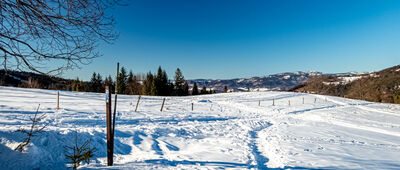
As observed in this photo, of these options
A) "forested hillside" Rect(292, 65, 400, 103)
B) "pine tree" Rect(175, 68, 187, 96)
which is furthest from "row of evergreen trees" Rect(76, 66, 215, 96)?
"forested hillside" Rect(292, 65, 400, 103)

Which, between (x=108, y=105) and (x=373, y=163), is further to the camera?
(x=373, y=163)

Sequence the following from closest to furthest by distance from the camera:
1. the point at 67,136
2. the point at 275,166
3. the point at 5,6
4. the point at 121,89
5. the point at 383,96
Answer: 1. the point at 5,6
2. the point at 275,166
3. the point at 67,136
4. the point at 121,89
5. the point at 383,96

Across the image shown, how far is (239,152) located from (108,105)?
144 inches

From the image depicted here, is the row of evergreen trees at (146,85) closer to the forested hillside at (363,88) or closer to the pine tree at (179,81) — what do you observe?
the pine tree at (179,81)

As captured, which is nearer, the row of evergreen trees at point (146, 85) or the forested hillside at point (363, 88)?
the row of evergreen trees at point (146, 85)

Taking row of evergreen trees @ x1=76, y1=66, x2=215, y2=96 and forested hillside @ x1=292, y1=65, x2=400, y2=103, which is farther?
forested hillside @ x1=292, y1=65, x2=400, y2=103

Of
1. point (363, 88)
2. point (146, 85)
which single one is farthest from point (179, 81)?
point (363, 88)

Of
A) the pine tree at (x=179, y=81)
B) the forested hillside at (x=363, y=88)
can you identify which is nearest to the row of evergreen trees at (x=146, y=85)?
the pine tree at (x=179, y=81)

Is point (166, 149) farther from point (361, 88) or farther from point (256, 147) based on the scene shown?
point (361, 88)

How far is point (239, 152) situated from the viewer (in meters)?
4.86

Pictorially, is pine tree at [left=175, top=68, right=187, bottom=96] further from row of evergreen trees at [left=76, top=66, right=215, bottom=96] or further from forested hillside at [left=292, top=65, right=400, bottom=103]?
forested hillside at [left=292, top=65, right=400, bottom=103]

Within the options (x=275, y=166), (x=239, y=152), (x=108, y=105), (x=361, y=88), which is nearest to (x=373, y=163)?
(x=275, y=166)

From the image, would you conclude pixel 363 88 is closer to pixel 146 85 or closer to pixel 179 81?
pixel 179 81

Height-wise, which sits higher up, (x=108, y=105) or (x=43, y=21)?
(x=43, y=21)
